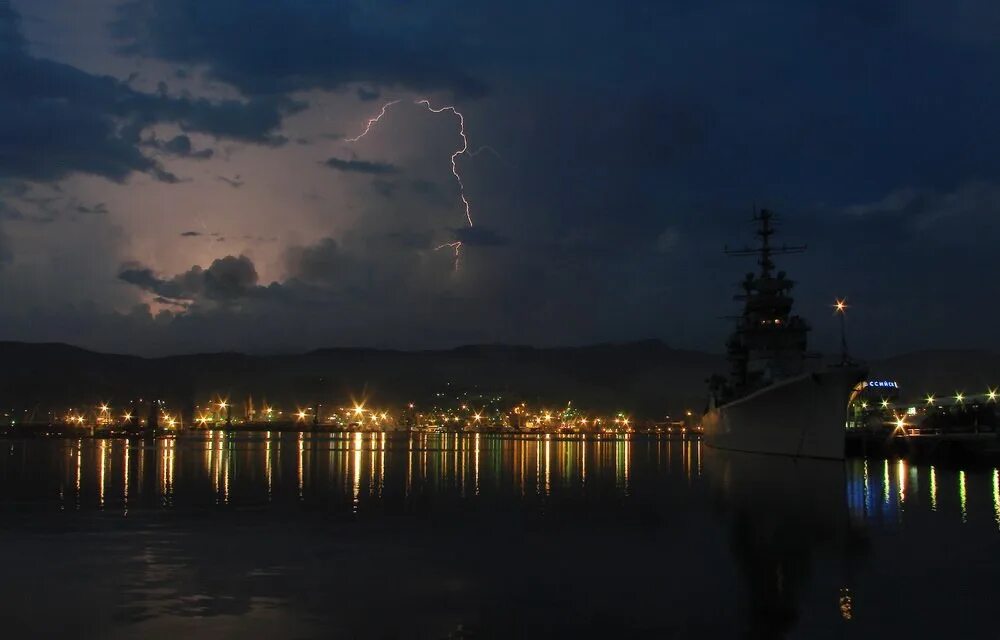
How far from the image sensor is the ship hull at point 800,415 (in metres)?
53.3

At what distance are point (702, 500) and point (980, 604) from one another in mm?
18591

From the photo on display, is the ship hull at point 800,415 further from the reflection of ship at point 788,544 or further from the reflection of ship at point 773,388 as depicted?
the reflection of ship at point 788,544

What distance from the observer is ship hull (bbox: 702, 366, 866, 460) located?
53.3 m

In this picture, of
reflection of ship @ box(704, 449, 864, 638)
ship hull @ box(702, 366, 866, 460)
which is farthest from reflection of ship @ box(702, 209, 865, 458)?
reflection of ship @ box(704, 449, 864, 638)

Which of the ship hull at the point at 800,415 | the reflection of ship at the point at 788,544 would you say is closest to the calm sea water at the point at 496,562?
the reflection of ship at the point at 788,544

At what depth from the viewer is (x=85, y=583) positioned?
16141 mm

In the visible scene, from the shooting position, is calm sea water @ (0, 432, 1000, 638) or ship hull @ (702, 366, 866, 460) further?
ship hull @ (702, 366, 866, 460)

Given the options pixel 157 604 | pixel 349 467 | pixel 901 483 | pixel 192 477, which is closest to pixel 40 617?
pixel 157 604

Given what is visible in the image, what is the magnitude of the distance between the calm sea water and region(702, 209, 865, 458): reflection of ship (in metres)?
16.6

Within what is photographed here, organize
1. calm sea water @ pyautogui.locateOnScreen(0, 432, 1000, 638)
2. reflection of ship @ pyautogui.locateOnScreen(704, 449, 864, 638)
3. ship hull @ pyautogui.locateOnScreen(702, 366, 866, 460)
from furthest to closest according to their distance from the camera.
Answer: ship hull @ pyautogui.locateOnScreen(702, 366, 866, 460)
reflection of ship @ pyautogui.locateOnScreen(704, 449, 864, 638)
calm sea water @ pyautogui.locateOnScreen(0, 432, 1000, 638)

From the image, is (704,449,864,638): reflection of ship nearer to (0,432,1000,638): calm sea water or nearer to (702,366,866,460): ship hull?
(0,432,1000,638): calm sea water

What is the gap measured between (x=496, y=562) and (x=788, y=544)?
709 cm

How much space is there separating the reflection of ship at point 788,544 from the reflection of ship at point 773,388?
35.6ft

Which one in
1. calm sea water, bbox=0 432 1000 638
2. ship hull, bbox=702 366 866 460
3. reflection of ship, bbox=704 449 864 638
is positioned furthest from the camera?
ship hull, bbox=702 366 866 460
